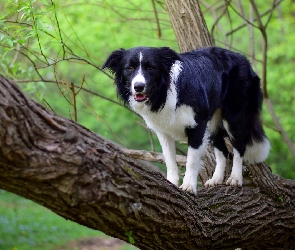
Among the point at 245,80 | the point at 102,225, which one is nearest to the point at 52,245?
the point at 245,80

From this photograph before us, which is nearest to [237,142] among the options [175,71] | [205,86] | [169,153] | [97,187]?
[169,153]

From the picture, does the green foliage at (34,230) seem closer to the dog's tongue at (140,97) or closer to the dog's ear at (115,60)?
the dog's ear at (115,60)

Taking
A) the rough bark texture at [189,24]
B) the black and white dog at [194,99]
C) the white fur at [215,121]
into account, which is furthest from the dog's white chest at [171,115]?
the rough bark texture at [189,24]

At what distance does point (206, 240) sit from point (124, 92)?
5.39 feet

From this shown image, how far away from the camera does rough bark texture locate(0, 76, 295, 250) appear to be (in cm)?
319

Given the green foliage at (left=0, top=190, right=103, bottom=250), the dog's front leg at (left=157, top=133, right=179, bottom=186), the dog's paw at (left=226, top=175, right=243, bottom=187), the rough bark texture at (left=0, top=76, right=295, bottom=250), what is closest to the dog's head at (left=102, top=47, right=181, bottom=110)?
the dog's front leg at (left=157, top=133, right=179, bottom=186)

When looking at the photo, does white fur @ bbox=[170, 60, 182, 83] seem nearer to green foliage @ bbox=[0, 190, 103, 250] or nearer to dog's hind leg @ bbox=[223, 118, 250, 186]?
dog's hind leg @ bbox=[223, 118, 250, 186]

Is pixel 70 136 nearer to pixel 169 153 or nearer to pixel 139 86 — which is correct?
pixel 139 86

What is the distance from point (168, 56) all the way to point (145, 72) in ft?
0.99

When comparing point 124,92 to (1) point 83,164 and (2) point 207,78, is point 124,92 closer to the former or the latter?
(2) point 207,78

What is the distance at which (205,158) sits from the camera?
21.7 ft

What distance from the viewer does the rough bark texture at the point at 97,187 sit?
319 cm

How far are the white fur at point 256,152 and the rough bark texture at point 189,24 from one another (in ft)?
4.53

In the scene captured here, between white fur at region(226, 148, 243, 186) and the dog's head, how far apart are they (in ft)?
4.32
